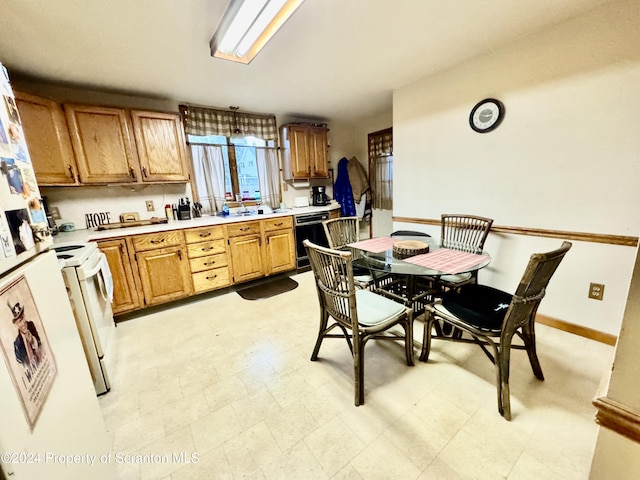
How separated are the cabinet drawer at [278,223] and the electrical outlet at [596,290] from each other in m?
2.98

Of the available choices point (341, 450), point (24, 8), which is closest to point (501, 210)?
point (341, 450)

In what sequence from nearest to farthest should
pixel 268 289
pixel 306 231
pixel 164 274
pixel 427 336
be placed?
A: pixel 427 336, pixel 164 274, pixel 268 289, pixel 306 231

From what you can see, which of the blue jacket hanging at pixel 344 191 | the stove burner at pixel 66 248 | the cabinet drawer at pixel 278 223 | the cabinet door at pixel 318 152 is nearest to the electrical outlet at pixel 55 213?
the stove burner at pixel 66 248

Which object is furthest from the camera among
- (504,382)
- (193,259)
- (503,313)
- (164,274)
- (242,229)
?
(242,229)

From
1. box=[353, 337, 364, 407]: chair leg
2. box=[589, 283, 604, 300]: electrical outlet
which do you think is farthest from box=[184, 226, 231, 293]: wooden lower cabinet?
box=[589, 283, 604, 300]: electrical outlet

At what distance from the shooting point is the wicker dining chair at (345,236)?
2.24 metres

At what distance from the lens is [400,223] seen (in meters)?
3.26

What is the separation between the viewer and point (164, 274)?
273cm

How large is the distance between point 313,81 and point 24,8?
6.68 feet

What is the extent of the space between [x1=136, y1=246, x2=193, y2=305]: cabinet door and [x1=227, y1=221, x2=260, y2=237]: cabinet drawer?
0.56 meters

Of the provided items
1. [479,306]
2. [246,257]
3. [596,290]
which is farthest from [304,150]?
[596,290]

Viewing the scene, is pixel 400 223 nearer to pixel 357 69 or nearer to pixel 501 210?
pixel 501 210

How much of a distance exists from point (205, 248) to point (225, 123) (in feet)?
5.52

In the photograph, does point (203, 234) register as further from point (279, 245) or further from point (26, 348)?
point (26, 348)
